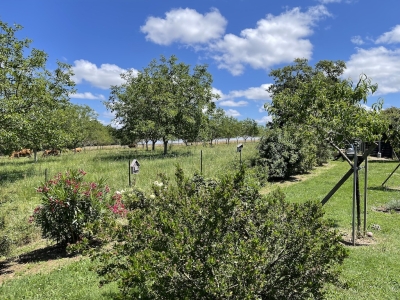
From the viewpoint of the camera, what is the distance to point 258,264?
228 cm

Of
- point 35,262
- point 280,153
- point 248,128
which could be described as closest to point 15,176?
point 35,262

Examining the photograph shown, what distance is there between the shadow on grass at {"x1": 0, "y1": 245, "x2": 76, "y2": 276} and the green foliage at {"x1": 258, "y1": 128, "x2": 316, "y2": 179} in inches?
381

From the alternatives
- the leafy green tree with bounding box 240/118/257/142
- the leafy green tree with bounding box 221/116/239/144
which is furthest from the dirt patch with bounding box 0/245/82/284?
the leafy green tree with bounding box 240/118/257/142

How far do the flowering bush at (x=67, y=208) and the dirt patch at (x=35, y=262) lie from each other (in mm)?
294

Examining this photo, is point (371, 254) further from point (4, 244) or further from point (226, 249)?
point (4, 244)

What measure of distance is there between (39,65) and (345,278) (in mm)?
16176

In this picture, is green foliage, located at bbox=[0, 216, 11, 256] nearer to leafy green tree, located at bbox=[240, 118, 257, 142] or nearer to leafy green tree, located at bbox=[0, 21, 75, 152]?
leafy green tree, located at bbox=[0, 21, 75, 152]

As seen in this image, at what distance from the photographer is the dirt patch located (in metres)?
4.84

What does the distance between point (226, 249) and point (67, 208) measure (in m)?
4.12

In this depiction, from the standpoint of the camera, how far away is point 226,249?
7.64ft

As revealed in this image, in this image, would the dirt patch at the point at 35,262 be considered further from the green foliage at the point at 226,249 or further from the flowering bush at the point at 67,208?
the green foliage at the point at 226,249

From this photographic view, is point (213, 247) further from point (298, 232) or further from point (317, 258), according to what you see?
point (317, 258)

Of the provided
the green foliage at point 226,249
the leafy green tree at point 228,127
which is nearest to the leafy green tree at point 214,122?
the leafy green tree at point 228,127

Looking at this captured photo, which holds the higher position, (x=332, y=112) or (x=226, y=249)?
(x=332, y=112)
